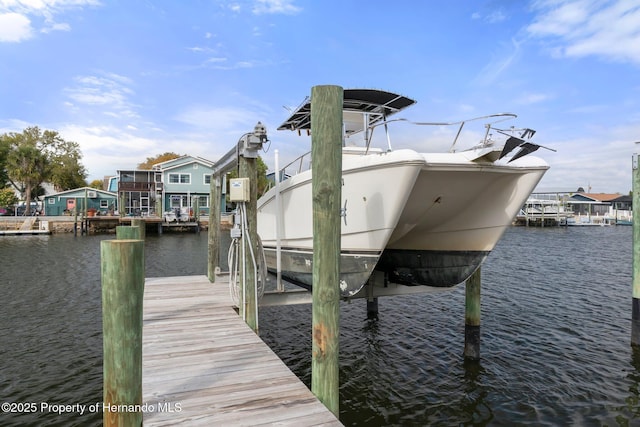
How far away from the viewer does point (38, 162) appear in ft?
155

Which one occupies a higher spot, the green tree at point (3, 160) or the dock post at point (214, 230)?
the green tree at point (3, 160)

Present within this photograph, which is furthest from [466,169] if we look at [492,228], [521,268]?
[521,268]

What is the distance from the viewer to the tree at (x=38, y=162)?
46156 mm

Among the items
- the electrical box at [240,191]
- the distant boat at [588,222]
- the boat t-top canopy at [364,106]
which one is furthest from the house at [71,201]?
the distant boat at [588,222]

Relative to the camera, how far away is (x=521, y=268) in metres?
17.9

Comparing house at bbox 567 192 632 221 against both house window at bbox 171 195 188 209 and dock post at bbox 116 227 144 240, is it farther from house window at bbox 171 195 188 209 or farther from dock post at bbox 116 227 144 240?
dock post at bbox 116 227 144 240

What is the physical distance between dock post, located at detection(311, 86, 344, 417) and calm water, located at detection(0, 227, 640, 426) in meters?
2.06

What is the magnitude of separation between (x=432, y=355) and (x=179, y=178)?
128ft

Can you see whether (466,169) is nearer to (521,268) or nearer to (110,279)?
(110,279)

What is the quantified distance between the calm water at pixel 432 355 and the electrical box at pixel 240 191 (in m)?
3.12

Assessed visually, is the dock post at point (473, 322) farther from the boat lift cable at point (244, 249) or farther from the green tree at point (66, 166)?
the green tree at point (66, 166)

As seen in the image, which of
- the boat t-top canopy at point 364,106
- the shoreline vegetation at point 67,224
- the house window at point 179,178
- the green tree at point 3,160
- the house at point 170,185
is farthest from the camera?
the green tree at point 3,160

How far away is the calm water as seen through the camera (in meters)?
5.60

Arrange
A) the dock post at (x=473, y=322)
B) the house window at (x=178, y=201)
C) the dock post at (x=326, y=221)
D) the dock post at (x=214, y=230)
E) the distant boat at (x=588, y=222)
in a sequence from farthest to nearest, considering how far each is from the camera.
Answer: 1. the distant boat at (x=588, y=222)
2. the house window at (x=178, y=201)
3. the dock post at (x=214, y=230)
4. the dock post at (x=473, y=322)
5. the dock post at (x=326, y=221)
